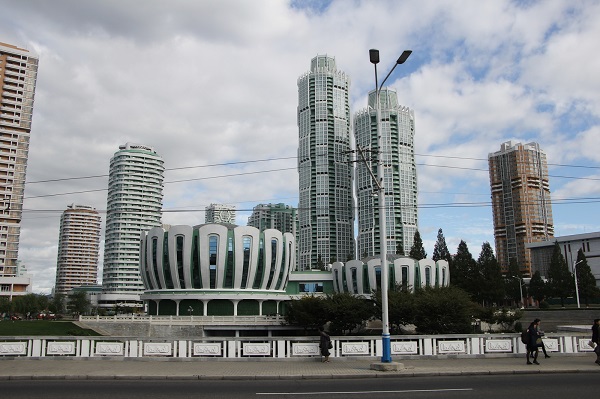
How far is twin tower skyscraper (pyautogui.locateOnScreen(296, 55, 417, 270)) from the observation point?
167 meters

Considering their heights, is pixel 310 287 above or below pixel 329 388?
above

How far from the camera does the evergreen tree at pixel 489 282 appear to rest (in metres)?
89.9

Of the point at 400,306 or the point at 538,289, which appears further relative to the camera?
the point at 538,289

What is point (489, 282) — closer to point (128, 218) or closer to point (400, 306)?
point (400, 306)

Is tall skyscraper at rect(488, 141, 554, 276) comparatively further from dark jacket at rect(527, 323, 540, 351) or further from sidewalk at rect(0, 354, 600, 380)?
sidewalk at rect(0, 354, 600, 380)

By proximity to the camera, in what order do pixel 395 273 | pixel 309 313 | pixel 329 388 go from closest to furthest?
pixel 329 388 < pixel 309 313 < pixel 395 273

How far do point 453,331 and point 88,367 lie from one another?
93.5 ft

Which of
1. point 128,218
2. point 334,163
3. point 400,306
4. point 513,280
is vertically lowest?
point 400,306

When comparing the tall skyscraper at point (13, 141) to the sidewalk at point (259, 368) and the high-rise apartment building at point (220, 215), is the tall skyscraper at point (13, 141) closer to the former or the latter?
the high-rise apartment building at point (220, 215)

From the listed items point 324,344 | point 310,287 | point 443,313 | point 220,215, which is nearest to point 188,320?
point 443,313

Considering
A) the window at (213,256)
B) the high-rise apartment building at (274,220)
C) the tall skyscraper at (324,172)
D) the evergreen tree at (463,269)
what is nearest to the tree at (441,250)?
the evergreen tree at (463,269)

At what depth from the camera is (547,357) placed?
21.7m

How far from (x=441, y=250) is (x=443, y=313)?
72767mm

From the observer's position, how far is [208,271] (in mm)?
80062
